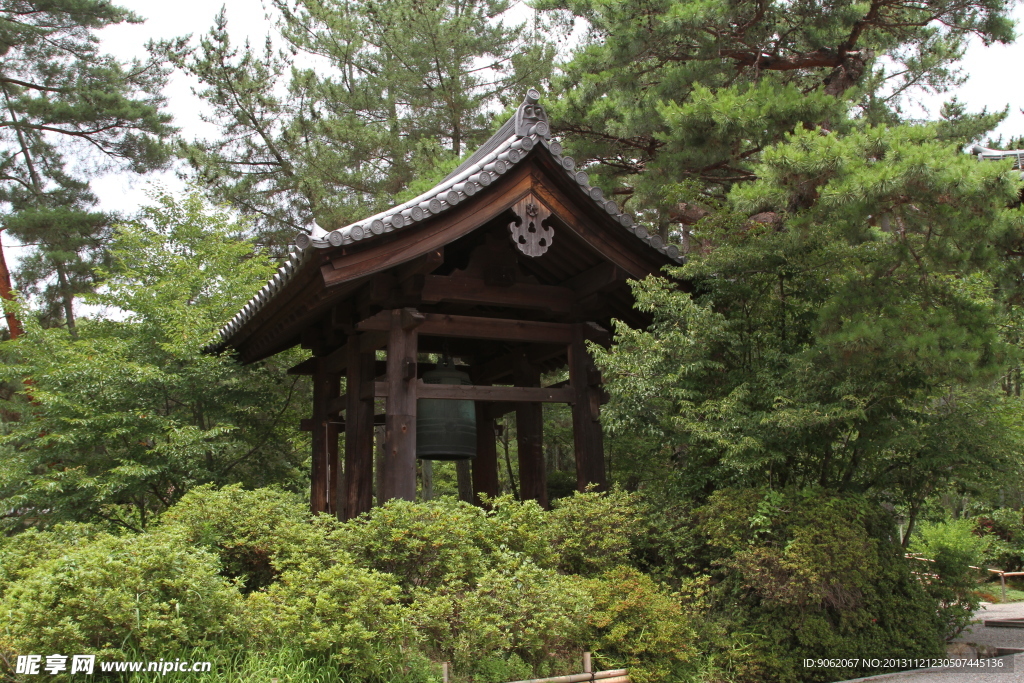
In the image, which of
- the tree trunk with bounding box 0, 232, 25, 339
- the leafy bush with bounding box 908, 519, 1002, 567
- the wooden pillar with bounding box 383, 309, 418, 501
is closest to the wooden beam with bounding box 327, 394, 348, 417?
the wooden pillar with bounding box 383, 309, 418, 501

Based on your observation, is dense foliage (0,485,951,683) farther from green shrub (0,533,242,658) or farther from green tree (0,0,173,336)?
green tree (0,0,173,336)

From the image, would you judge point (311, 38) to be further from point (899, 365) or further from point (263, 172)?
point (899, 365)

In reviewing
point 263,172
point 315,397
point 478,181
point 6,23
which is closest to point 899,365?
point 478,181

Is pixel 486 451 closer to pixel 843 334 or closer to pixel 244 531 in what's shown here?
pixel 244 531

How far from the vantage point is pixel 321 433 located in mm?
8766

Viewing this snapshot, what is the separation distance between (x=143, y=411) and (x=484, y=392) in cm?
388

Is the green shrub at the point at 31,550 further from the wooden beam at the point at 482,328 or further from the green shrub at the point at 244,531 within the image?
the wooden beam at the point at 482,328

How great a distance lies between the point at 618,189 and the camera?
11.9 meters

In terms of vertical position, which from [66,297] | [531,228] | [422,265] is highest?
[66,297]

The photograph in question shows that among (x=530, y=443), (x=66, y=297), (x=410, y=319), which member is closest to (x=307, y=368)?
(x=530, y=443)

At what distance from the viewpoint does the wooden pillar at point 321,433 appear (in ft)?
28.2

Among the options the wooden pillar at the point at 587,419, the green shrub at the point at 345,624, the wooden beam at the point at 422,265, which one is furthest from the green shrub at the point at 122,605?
the wooden pillar at the point at 587,419

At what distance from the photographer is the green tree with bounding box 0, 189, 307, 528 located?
789 cm

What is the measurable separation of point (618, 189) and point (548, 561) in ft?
25.7
